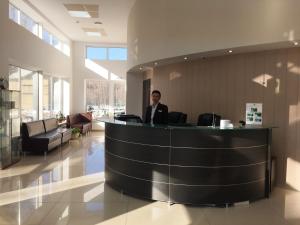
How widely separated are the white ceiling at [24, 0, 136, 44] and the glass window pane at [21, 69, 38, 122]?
2110 millimetres

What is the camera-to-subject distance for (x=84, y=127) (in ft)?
44.9

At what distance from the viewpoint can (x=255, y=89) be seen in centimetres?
626

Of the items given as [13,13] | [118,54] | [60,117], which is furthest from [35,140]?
[118,54]

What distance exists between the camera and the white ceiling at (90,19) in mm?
9141

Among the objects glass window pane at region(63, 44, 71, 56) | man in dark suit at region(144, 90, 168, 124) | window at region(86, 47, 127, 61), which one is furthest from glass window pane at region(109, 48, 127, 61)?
man in dark suit at region(144, 90, 168, 124)

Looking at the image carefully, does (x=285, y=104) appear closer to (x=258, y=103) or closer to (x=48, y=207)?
(x=258, y=103)

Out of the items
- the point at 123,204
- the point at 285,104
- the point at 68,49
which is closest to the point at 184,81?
the point at 285,104

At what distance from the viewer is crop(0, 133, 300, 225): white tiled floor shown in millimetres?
4273

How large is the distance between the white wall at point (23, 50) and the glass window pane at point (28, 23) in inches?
12.1

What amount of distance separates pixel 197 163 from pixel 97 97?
11.5 meters

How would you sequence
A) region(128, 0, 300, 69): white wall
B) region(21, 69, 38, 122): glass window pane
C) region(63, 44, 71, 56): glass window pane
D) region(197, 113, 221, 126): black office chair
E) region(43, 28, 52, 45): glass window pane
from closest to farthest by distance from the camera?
region(128, 0, 300, 69): white wall < region(197, 113, 221, 126): black office chair < region(21, 69, 38, 122): glass window pane < region(43, 28, 52, 45): glass window pane < region(63, 44, 71, 56): glass window pane

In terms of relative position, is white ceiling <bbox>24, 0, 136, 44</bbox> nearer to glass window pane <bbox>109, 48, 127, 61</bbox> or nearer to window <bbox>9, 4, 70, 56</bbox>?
window <bbox>9, 4, 70, 56</bbox>

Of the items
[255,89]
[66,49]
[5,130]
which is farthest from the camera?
[66,49]

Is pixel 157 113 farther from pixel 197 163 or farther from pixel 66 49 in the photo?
pixel 66 49
